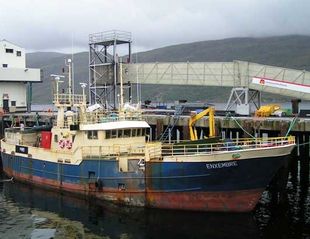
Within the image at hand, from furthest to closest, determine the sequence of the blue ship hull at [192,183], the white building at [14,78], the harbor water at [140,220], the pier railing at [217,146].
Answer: the white building at [14,78], the pier railing at [217,146], the blue ship hull at [192,183], the harbor water at [140,220]

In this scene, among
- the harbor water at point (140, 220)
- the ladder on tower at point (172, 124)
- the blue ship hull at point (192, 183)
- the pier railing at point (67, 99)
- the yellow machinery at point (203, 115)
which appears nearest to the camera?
the harbor water at point (140, 220)

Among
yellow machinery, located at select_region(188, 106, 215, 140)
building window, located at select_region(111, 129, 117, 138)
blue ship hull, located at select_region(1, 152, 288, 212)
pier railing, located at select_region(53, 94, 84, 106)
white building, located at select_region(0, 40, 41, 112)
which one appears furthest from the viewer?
white building, located at select_region(0, 40, 41, 112)

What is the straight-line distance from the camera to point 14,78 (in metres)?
60.0

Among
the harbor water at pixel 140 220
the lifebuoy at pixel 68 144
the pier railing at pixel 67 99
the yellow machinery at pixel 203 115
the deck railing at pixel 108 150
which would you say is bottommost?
the harbor water at pixel 140 220

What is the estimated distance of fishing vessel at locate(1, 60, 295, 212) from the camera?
2714 cm

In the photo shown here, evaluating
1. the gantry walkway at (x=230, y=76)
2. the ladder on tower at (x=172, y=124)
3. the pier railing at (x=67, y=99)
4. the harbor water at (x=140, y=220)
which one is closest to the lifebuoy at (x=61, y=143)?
the pier railing at (x=67, y=99)

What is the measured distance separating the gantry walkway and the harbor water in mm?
13762

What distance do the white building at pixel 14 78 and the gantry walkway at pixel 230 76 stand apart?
14.5 meters

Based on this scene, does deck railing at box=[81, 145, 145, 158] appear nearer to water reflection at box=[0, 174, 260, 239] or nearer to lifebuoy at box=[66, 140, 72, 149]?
lifebuoy at box=[66, 140, 72, 149]

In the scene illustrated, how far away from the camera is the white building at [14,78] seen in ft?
197

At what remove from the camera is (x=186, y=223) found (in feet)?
84.5

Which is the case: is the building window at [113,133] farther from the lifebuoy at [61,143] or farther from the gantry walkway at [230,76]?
the gantry walkway at [230,76]

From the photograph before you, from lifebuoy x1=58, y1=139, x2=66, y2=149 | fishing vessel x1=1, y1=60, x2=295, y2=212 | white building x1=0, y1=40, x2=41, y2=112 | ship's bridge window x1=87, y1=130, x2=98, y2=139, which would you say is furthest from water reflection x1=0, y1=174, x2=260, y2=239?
white building x1=0, y1=40, x2=41, y2=112

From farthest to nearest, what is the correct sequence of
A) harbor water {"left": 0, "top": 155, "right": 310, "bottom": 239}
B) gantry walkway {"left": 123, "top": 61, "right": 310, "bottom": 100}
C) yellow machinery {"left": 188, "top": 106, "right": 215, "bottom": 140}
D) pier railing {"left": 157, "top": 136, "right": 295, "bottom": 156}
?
1. gantry walkway {"left": 123, "top": 61, "right": 310, "bottom": 100}
2. yellow machinery {"left": 188, "top": 106, "right": 215, "bottom": 140}
3. pier railing {"left": 157, "top": 136, "right": 295, "bottom": 156}
4. harbor water {"left": 0, "top": 155, "right": 310, "bottom": 239}
